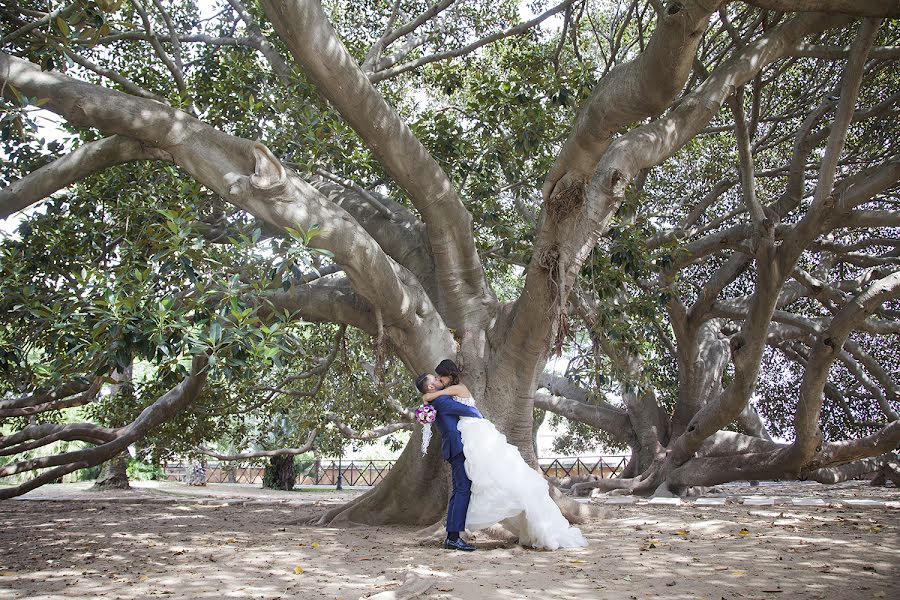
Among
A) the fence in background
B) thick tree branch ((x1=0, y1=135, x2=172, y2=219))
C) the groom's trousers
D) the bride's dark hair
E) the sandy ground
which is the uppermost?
thick tree branch ((x1=0, y1=135, x2=172, y2=219))

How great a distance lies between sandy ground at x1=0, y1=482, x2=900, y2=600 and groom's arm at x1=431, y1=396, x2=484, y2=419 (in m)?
1.02

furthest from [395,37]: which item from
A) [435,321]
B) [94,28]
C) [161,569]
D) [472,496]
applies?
[161,569]

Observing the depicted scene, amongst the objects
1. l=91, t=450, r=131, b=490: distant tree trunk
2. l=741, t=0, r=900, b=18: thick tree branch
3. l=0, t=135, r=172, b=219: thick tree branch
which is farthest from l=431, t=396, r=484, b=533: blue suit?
l=91, t=450, r=131, b=490: distant tree trunk

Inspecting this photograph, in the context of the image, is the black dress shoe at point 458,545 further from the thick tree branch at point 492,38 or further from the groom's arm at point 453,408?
the thick tree branch at point 492,38

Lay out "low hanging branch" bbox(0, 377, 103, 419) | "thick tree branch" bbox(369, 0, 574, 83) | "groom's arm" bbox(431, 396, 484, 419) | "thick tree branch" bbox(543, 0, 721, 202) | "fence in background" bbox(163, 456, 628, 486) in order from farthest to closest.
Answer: "fence in background" bbox(163, 456, 628, 486)
"thick tree branch" bbox(369, 0, 574, 83)
"low hanging branch" bbox(0, 377, 103, 419)
"groom's arm" bbox(431, 396, 484, 419)
"thick tree branch" bbox(543, 0, 721, 202)

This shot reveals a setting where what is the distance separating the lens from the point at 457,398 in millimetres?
5582

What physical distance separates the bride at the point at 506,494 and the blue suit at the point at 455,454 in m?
0.05

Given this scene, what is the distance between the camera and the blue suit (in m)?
5.29

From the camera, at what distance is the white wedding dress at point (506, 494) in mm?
5191

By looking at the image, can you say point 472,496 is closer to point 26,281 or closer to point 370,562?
point 370,562

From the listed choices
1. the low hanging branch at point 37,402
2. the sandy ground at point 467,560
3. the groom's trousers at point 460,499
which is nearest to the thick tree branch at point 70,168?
the sandy ground at point 467,560

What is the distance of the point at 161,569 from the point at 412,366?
2.89 m

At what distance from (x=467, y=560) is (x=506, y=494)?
1.83 feet

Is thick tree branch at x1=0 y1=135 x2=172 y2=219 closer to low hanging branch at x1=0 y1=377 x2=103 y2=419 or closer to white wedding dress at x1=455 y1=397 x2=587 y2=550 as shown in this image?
low hanging branch at x1=0 y1=377 x2=103 y2=419
